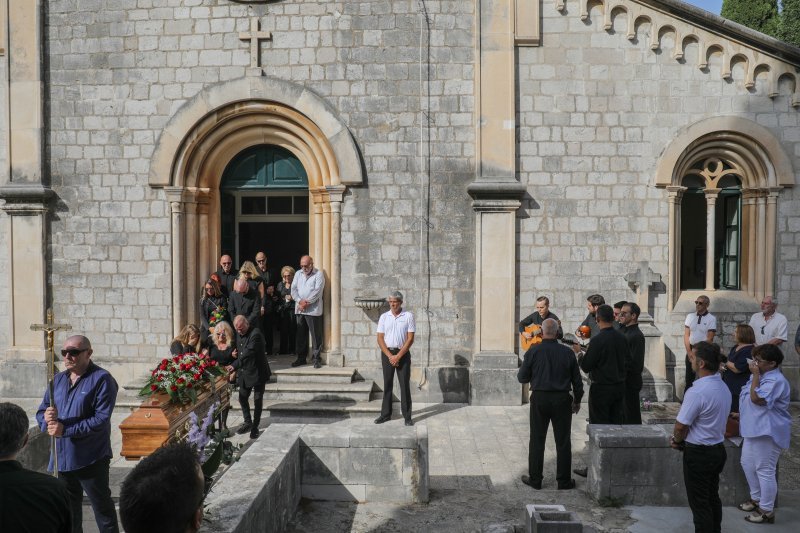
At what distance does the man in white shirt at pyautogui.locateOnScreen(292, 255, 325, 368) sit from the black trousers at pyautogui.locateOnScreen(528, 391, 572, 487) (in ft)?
15.4

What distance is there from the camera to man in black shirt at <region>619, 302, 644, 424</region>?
8117mm

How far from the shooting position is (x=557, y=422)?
7328 millimetres

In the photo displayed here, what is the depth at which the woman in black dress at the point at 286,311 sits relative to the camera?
37.7ft

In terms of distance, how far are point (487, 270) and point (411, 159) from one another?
2.14m

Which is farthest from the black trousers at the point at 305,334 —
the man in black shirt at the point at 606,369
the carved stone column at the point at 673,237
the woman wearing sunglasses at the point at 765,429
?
the woman wearing sunglasses at the point at 765,429

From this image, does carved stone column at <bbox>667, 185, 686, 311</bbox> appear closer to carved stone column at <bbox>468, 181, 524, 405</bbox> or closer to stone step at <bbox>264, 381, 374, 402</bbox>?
carved stone column at <bbox>468, 181, 524, 405</bbox>

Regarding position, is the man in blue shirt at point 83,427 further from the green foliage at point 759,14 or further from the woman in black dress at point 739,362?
the green foliage at point 759,14

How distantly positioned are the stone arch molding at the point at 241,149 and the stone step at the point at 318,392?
0.68 m

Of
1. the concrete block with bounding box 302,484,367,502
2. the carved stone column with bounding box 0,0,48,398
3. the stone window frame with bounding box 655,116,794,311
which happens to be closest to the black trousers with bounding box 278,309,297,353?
the carved stone column with bounding box 0,0,48,398

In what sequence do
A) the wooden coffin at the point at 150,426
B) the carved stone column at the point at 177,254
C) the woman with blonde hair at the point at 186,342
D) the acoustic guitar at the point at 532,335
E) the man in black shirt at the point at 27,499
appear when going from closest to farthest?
the man in black shirt at the point at 27,499 < the wooden coffin at the point at 150,426 < the woman with blonde hair at the point at 186,342 < the acoustic guitar at the point at 532,335 < the carved stone column at the point at 177,254

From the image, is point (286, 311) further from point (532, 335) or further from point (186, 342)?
point (532, 335)

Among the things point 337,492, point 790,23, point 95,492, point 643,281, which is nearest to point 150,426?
point 95,492

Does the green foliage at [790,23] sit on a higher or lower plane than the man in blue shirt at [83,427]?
higher

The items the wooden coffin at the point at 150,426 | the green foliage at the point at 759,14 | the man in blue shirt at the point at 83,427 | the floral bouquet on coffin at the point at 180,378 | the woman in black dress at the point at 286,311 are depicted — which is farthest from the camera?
the green foliage at the point at 759,14
